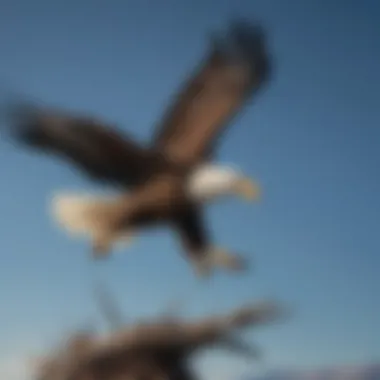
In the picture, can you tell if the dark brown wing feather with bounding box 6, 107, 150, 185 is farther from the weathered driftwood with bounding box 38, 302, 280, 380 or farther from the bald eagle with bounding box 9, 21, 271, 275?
the weathered driftwood with bounding box 38, 302, 280, 380

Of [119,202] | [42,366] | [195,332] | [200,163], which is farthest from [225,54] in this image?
[42,366]

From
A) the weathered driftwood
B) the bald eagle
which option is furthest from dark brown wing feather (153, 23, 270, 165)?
the weathered driftwood

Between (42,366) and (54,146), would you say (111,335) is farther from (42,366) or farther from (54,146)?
(54,146)

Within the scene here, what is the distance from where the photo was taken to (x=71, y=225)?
8.11 ft

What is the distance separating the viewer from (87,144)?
2.39 metres

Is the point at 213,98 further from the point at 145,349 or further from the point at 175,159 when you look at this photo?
the point at 145,349

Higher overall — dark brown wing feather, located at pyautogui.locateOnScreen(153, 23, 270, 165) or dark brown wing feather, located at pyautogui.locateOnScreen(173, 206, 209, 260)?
dark brown wing feather, located at pyautogui.locateOnScreen(153, 23, 270, 165)

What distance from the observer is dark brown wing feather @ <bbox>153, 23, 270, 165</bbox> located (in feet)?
8.53

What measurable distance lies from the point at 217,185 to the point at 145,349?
418mm

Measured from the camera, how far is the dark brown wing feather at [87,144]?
2303 millimetres

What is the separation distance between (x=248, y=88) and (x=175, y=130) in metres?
0.21

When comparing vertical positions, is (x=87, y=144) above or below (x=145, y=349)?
above

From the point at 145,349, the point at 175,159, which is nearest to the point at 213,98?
the point at 175,159

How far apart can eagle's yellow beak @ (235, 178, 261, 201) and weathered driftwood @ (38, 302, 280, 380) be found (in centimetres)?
27
